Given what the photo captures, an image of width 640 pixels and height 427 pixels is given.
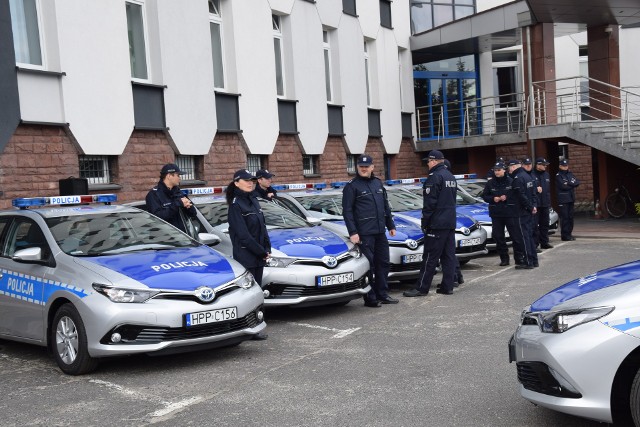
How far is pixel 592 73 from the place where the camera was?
76.7 feet

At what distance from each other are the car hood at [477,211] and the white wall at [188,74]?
5550 millimetres

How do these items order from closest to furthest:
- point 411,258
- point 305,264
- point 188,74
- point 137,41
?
point 305,264
point 411,258
point 137,41
point 188,74

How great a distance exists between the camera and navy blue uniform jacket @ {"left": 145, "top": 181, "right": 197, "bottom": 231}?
30.1 ft

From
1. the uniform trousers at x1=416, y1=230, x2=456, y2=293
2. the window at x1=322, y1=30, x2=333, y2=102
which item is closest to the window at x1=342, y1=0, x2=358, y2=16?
the window at x1=322, y1=30, x2=333, y2=102

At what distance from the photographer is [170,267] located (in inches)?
264

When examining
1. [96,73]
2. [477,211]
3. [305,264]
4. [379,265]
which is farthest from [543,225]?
[96,73]

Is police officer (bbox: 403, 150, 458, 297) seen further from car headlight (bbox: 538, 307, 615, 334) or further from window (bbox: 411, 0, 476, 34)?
window (bbox: 411, 0, 476, 34)

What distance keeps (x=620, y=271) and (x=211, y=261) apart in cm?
370

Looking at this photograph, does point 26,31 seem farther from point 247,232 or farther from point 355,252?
point 355,252

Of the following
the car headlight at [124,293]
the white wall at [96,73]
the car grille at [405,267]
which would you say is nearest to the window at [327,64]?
the white wall at [96,73]

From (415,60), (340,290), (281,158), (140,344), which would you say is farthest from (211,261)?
(415,60)

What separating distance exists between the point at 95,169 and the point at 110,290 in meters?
7.91

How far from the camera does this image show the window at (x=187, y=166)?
15805 mm

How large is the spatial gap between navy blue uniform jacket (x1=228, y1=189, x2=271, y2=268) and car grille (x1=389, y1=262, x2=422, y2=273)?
276 centimetres
